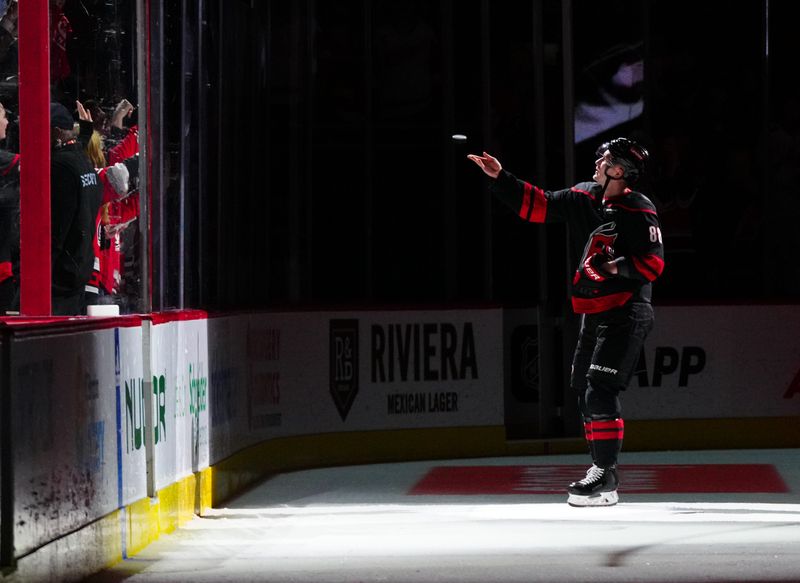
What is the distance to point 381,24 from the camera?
1581 cm

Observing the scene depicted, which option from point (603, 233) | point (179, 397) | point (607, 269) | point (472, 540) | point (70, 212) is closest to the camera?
point (472, 540)

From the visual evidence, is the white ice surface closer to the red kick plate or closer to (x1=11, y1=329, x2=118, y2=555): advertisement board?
the red kick plate

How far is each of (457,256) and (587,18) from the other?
2.44m

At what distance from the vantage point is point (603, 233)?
1000 centimetres

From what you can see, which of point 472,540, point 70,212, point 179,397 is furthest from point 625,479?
point 70,212

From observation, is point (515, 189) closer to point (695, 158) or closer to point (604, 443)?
point (604, 443)

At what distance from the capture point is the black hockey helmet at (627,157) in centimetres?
1006

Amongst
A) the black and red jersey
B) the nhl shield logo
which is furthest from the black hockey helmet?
the nhl shield logo

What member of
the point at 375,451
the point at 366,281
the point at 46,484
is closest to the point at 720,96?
the point at 366,281

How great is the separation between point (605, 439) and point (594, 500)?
37 cm

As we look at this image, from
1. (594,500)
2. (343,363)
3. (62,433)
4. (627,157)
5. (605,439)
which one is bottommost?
(594,500)

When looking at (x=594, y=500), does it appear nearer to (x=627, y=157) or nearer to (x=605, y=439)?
(x=605, y=439)

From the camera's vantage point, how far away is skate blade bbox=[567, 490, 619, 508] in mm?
9992

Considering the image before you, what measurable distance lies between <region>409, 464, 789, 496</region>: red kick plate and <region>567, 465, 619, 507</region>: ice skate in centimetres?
76
